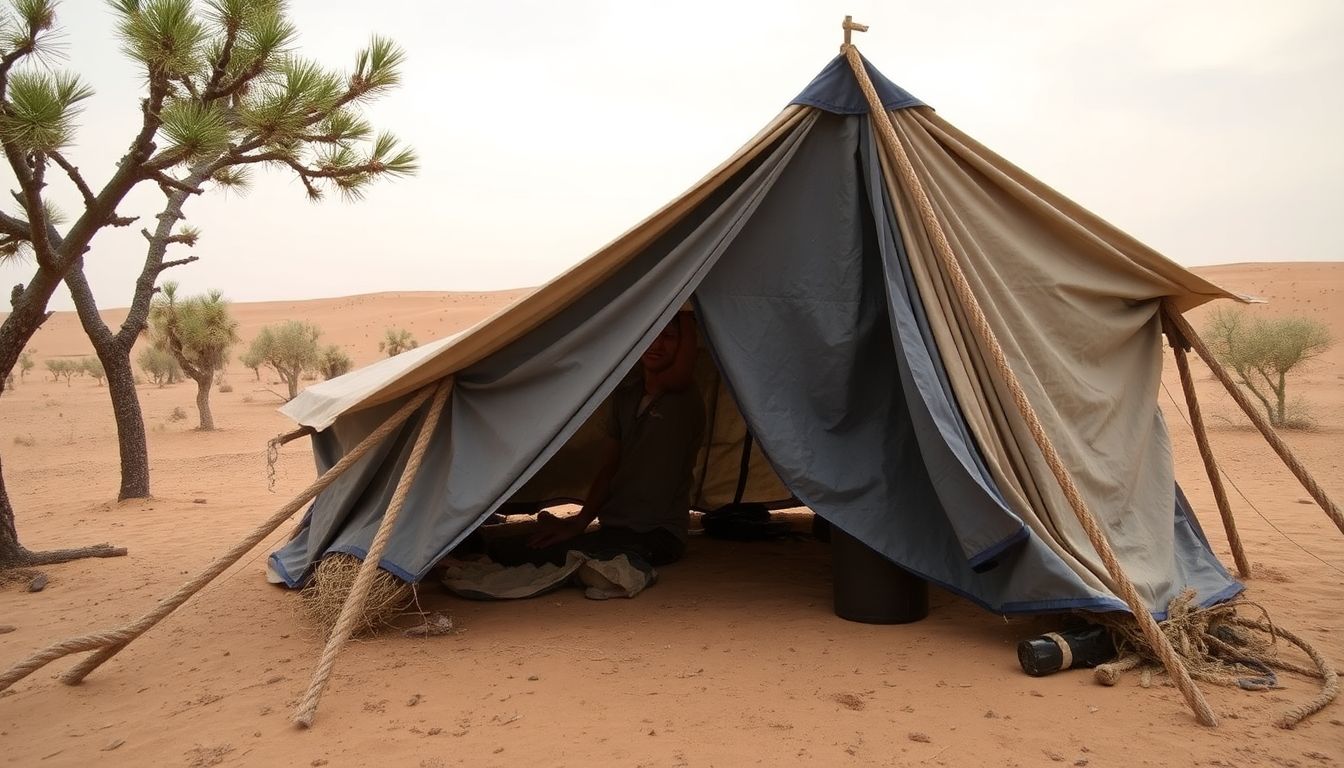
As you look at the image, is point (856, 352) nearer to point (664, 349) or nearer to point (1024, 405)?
point (1024, 405)

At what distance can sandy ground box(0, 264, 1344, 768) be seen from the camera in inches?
117

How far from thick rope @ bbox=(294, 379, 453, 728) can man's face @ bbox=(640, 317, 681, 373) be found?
1.27m

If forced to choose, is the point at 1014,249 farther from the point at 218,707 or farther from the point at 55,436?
the point at 55,436

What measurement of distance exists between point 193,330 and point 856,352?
14.7 m

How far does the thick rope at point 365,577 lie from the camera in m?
3.24

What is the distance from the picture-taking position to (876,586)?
4.14m

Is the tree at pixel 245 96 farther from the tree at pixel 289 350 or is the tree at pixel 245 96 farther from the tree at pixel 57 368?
the tree at pixel 57 368

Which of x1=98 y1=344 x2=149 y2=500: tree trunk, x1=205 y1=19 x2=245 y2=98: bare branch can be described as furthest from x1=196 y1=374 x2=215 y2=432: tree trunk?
x1=205 y1=19 x2=245 y2=98: bare branch

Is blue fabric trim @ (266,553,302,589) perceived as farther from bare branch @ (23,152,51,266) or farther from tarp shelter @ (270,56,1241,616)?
bare branch @ (23,152,51,266)

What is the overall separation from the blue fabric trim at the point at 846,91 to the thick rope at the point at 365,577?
212 centimetres

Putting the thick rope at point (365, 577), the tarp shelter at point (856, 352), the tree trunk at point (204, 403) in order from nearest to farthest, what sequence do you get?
the thick rope at point (365, 577) → the tarp shelter at point (856, 352) → the tree trunk at point (204, 403)

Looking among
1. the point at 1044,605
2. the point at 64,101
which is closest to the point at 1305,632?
the point at 1044,605

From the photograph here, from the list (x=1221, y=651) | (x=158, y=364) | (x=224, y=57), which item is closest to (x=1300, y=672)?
(x=1221, y=651)

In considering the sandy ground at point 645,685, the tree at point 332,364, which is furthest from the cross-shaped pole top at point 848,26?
the tree at point 332,364
